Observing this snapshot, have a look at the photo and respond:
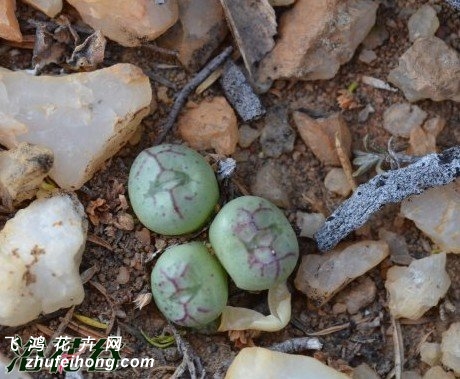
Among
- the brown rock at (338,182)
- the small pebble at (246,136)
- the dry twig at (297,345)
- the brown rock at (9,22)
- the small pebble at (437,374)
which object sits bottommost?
the small pebble at (437,374)

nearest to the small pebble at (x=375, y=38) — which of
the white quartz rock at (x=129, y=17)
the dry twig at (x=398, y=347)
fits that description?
the white quartz rock at (x=129, y=17)

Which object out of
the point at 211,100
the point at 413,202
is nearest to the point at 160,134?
the point at 211,100

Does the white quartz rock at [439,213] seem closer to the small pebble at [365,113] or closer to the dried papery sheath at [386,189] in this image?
the dried papery sheath at [386,189]

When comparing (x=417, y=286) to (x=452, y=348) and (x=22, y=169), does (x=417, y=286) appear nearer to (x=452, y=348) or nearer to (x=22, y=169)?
(x=452, y=348)

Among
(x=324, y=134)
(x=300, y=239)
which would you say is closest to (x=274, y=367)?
(x=300, y=239)

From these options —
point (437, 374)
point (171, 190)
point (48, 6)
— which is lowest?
point (437, 374)

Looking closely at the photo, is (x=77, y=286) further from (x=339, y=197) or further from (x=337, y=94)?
(x=337, y=94)
